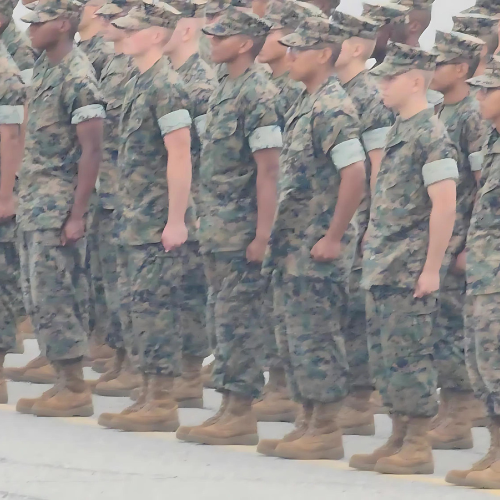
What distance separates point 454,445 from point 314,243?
1.24 metres

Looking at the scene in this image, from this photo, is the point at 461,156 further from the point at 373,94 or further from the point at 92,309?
the point at 92,309

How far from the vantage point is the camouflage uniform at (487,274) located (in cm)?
679

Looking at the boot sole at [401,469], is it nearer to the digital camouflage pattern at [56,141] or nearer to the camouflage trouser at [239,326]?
the camouflage trouser at [239,326]

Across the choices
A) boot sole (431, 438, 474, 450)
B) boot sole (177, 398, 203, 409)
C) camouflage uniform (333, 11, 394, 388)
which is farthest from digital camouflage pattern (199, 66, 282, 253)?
boot sole (431, 438, 474, 450)

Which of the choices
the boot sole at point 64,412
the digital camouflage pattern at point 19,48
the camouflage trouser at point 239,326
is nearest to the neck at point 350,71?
the camouflage trouser at point 239,326

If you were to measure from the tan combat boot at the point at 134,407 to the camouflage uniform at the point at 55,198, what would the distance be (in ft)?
1.15

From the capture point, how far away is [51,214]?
8172 mm

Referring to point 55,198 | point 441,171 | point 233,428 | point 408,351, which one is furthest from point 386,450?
point 55,198

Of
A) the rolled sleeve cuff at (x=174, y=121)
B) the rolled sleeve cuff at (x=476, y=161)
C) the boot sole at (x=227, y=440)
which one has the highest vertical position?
the rolled sleeve cuff at (x=174, y=121)

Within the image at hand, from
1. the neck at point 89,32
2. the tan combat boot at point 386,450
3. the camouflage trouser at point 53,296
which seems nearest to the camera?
the tan combat boot at point 386,450

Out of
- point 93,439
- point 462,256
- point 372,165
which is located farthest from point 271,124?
point 93,439

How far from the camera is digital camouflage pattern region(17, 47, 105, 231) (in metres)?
8.16

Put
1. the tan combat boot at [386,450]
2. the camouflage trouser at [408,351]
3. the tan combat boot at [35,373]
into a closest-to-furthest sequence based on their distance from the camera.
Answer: the camouflage trouser at [408,351] → the tan combat boot at [386,450] → the tan combat boot at [35,373]

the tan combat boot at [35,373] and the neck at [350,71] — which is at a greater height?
the neck at [350,71]
